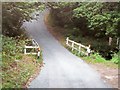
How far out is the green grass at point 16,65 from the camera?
1257 centimetres

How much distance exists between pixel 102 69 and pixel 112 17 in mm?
3456

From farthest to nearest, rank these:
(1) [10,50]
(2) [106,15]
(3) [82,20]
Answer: (3) [82,20] < (2) [106,15] < (1) [10,50]

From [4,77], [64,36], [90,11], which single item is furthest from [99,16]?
[64,36]

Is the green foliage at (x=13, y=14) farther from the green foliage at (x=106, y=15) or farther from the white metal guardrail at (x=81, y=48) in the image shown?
the green foliage at (x=106, y=15)

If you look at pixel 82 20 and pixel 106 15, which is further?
pixel 82 20

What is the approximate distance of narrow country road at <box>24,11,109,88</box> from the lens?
12.9m

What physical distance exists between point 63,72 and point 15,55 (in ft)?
12.0

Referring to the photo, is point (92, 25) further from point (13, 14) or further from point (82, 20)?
point (82, 20)

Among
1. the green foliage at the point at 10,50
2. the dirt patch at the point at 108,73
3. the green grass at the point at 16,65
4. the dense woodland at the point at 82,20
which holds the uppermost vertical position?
the dense woodland at the point at 82,20

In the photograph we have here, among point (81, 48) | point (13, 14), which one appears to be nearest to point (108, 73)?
point (81, 48)

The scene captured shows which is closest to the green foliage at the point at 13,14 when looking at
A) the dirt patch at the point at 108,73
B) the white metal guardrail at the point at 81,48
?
the white metal guardrail at the point at 81,48

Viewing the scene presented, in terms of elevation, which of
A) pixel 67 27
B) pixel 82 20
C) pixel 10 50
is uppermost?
pixel 82 20

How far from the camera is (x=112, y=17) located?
17469mm

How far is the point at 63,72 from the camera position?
15125 mm
